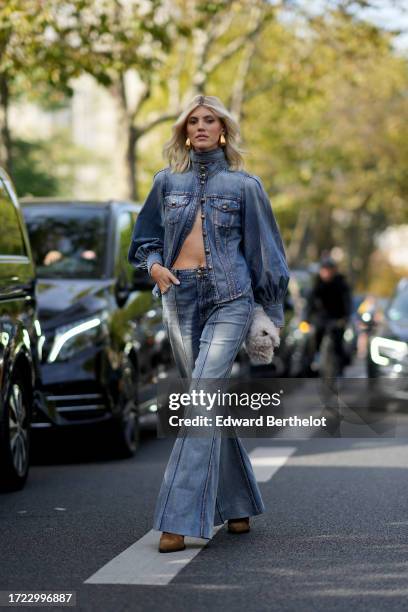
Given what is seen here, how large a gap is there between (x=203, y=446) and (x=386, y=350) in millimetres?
8743

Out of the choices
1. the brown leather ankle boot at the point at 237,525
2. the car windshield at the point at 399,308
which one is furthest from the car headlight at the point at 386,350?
the brown leather ankle boot at the point at 237,525

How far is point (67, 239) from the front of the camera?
11.4 m

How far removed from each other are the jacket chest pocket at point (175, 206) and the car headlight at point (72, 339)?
3679mm

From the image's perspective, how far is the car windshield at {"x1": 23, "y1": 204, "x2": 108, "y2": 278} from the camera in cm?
1110

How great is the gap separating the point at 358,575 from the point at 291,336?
1419 centimetres

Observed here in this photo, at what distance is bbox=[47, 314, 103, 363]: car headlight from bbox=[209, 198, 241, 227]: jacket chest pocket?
381 cm

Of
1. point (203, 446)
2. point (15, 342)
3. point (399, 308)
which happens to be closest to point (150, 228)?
point (203, 446)

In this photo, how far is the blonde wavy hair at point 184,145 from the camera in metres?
6.59

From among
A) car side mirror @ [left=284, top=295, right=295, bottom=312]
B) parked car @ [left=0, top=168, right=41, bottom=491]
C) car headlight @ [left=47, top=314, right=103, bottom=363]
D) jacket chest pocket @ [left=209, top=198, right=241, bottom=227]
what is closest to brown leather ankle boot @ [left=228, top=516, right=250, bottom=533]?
jacket chest pocket @ [left=209, top=198, right=241, bottom=227]

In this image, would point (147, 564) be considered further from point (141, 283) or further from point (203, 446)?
point (141, 283)

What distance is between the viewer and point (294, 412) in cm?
754

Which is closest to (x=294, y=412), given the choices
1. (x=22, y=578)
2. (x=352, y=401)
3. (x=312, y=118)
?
(x=22, y=578)

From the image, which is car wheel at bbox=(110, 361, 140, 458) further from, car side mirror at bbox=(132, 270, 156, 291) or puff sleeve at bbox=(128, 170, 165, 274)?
puff sleeve at bbox=(128, 170, 165, 274)

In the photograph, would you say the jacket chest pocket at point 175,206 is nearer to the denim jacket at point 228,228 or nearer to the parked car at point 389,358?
the denim jacket at point 228,228
